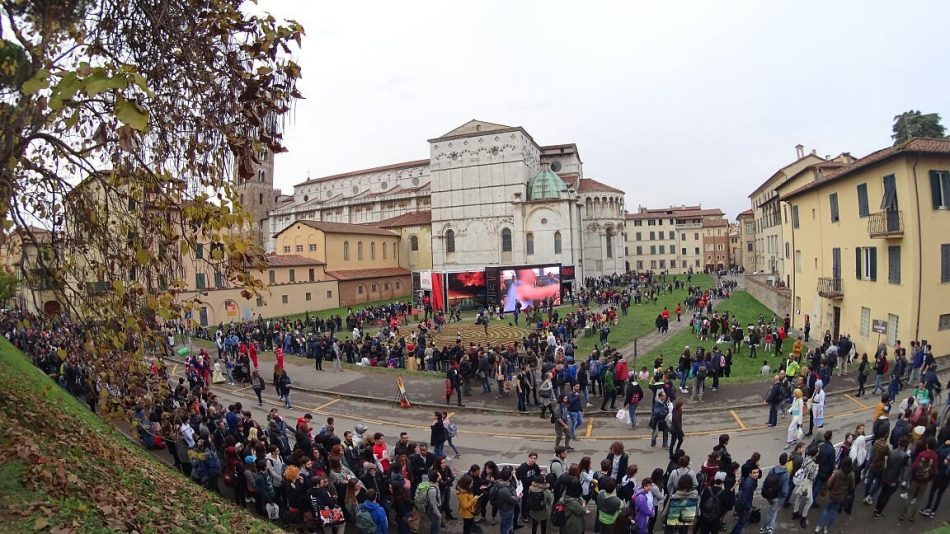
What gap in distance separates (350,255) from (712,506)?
4858cm

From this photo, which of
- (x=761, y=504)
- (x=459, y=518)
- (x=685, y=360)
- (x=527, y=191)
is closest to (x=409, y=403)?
(x=459, y=518)

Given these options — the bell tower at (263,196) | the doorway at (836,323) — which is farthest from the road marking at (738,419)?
the bell tower at (263,196)

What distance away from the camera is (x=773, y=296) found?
3534 cm

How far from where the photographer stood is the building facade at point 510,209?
58.1 meters

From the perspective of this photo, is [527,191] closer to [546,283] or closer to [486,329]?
[546,283]

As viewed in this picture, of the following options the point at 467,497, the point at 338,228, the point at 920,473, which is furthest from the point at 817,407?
the point at 338,228

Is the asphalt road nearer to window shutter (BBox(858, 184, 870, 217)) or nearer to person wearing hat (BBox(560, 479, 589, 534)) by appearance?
person wearing hat (BBox(560, 479, 589, 534))

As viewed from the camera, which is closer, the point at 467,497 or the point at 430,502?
the point at 430,502

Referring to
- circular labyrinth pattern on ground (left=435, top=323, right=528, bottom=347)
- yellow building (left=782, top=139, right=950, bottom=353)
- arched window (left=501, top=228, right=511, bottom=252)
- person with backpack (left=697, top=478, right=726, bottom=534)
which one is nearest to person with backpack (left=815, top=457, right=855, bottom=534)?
person with backpack (left=697, top=478, right=726, bottom=534)

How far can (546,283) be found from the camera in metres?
38.2

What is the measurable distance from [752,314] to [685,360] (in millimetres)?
21756

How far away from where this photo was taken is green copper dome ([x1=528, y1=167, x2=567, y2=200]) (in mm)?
58562

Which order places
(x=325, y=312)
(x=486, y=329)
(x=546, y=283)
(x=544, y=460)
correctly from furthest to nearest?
(x=325, y=312), (x=546, y=283), (x=486, y=329), (x=544, y=460)

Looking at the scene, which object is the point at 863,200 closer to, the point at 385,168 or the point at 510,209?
the point at 510,209
